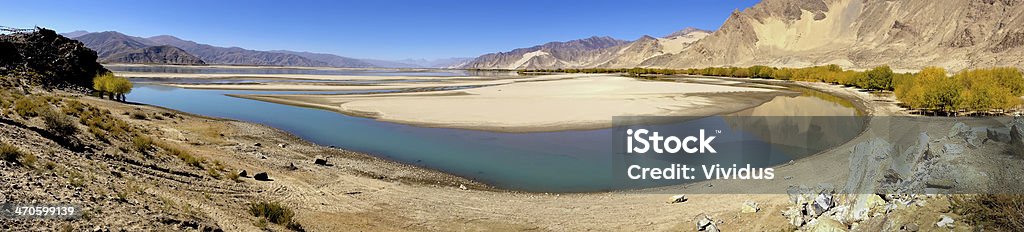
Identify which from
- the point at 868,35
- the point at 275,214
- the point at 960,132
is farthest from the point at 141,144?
the point at 868,35

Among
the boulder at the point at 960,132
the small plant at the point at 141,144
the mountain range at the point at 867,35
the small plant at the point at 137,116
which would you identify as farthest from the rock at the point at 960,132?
the mountain range at the point at 867,35

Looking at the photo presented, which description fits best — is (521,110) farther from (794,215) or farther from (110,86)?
(110,86)

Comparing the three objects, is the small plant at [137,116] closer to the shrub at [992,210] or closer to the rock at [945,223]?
the rock at [945,223]

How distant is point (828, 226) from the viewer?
7.38 m

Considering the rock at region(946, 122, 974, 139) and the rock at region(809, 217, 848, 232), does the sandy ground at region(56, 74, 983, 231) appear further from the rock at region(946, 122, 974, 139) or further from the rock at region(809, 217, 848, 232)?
the rock at region(946, 122, 974, 139)

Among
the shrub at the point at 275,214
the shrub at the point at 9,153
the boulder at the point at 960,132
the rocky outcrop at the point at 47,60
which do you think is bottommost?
the shrub at the point at 275,214

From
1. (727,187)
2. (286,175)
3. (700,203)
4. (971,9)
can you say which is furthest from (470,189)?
(971,9)

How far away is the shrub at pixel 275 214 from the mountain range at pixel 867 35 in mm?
108000

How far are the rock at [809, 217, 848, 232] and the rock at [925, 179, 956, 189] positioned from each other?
1.39m

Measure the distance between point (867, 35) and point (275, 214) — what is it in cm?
16764

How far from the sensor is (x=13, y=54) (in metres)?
35.2

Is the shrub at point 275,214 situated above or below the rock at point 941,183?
below

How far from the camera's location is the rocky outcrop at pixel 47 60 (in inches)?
1303

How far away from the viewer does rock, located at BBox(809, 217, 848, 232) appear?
7316 millimetres
